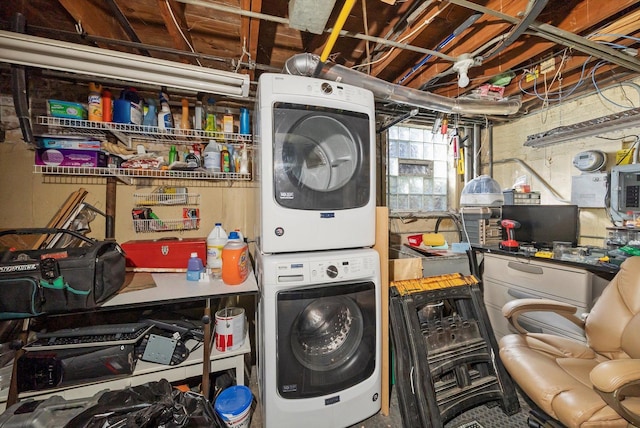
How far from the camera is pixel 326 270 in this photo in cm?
134

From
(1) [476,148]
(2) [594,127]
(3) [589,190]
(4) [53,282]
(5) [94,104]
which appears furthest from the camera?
(1) [476,148]

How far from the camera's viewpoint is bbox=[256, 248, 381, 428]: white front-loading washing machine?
4.18 feet

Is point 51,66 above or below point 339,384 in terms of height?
above

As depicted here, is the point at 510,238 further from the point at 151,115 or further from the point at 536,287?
the point at 151,115

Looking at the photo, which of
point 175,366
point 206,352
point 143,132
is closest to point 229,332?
point 206,352

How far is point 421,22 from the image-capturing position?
1.46m

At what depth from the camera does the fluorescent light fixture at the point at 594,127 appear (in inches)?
66.7

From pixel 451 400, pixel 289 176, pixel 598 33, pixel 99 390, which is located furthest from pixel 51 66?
pixel 598 33

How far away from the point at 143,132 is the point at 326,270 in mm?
1574

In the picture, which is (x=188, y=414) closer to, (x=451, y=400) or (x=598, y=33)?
(x=451, y=400)

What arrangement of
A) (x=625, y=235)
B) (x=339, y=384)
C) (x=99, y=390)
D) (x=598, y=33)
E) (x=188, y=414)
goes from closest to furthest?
1. (x=188, y=414)
2. (x=99, y=390)
3. (x=339, y=384)
4. (x=598, y=33)
5. (x=625, y=235)

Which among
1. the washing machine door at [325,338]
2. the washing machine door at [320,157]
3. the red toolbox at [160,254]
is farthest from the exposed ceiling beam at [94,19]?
the washing machine door at [325,338]

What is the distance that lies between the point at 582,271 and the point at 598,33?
1.51 m

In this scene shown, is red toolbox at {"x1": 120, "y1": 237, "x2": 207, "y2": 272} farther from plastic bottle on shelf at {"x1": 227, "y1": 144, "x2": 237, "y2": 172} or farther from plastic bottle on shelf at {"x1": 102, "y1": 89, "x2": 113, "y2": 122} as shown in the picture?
plastic bottle on shelf at {"x1": 102, "y1": 89, "x2": 113, "y2": 122}
